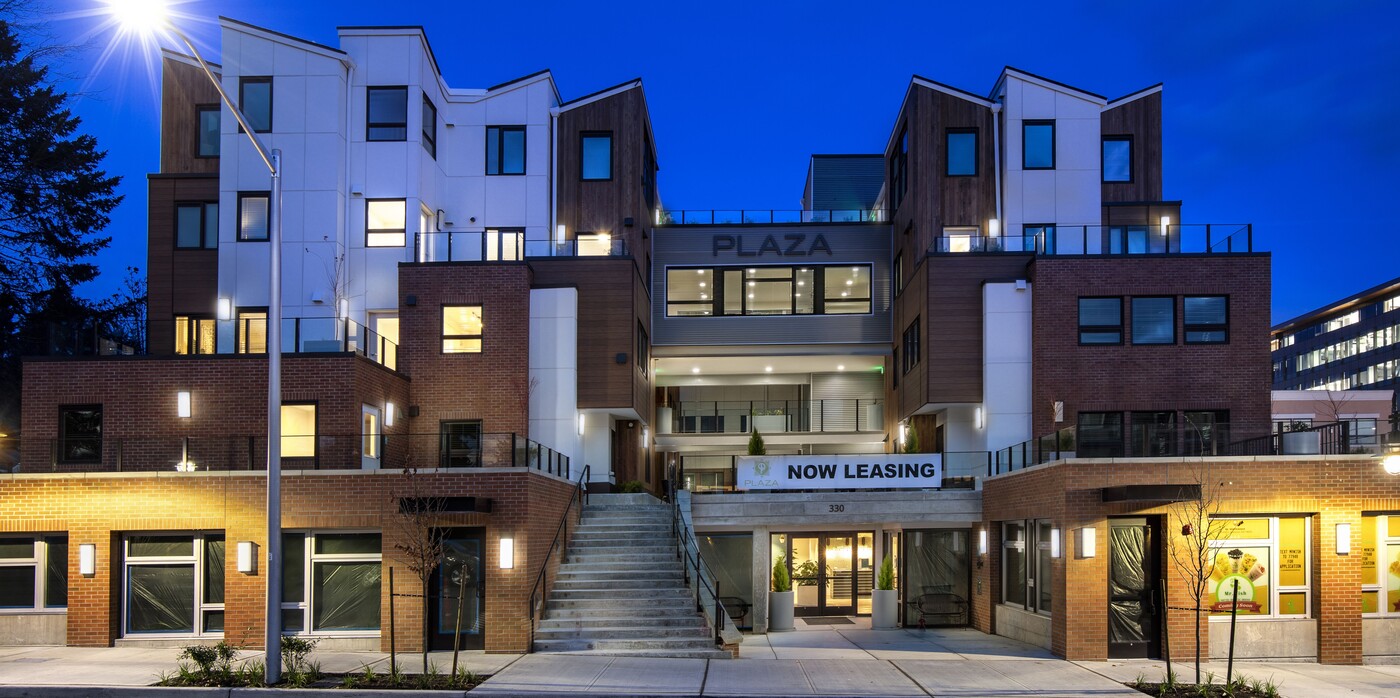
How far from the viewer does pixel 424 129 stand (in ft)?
99.8

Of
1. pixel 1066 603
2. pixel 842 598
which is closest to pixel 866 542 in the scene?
pixel 842 598

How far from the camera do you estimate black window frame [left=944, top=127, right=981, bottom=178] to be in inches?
1241

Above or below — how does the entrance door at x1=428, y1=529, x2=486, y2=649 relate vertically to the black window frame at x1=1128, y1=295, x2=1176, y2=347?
below

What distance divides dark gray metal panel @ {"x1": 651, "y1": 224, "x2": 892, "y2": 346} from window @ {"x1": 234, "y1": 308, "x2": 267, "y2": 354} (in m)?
14.1

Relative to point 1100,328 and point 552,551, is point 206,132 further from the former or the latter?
point 1100,328

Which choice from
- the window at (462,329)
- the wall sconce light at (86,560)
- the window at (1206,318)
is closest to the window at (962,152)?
the window at (1206,318)

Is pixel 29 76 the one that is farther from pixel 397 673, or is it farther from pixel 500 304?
pixel 397 673

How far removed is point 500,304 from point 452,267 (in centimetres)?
150

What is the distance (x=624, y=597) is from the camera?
2042 centimetres

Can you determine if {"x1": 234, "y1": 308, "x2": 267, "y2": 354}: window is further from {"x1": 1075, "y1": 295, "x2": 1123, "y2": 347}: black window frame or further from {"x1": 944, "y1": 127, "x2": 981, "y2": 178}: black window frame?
{"x1": 1075, "y1": 295, "x2": 1123, "y2": 347}: black window frame

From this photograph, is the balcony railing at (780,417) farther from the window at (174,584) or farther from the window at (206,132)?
the window at (174,584)

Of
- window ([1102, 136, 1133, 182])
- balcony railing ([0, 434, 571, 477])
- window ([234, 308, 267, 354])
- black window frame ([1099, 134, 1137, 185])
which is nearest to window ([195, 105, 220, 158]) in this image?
window ([234, 308, 267, 354])

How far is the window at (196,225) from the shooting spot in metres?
29.2

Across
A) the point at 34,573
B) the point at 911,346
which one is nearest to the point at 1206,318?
A: the point at 911,346
